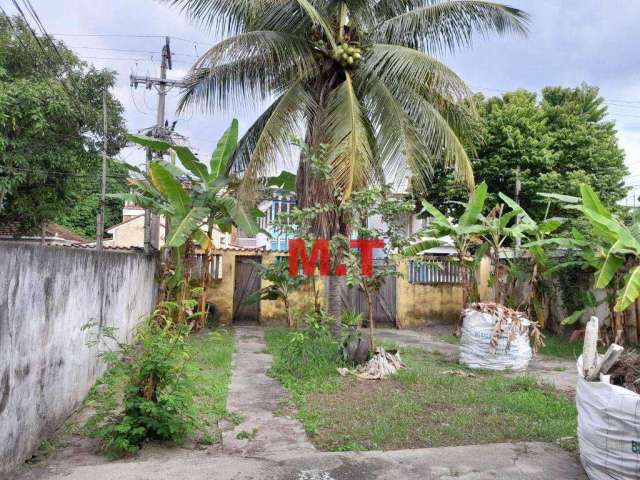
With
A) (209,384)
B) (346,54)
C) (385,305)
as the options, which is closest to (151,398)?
(209,384)

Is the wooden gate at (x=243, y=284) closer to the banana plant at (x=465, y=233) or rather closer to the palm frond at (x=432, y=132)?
the banana plant at (x=465, y=233)

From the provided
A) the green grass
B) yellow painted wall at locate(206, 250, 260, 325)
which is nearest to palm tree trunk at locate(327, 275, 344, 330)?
the green grass

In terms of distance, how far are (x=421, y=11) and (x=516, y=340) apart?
593 centimetres

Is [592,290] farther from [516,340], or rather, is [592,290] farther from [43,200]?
[43,200]

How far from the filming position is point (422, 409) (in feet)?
16.8

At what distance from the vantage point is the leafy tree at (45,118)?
11594 mm

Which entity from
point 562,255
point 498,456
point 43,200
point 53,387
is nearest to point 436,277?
point 562,255

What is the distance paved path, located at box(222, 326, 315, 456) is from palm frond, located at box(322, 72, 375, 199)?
9.76 feet

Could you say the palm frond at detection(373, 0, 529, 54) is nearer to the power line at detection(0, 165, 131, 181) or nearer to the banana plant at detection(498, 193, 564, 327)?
the banana plant at detection(498, 193, 564, 327)

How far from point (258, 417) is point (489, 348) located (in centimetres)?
408

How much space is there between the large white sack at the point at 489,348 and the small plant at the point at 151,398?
4.82 m

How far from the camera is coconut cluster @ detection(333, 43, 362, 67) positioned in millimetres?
8320

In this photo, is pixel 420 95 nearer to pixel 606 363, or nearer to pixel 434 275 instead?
pixel 434 275

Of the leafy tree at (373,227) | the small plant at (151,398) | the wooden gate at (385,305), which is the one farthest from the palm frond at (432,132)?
the small plant at (151,398)
